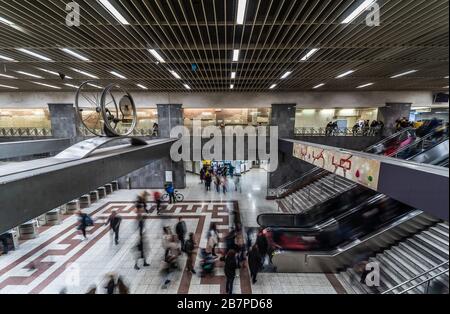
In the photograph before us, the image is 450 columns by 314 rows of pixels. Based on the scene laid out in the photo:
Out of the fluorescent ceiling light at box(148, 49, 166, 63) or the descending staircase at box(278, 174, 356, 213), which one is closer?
the fluorescent ceiling light at box(148, 49, 166, 63)

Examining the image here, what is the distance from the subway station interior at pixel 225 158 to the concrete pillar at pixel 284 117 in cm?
213

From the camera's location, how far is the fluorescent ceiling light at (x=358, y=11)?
460cm

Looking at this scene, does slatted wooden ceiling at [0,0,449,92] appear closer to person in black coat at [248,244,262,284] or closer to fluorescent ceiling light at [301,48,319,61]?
fluorescent ceiling light at [301,48,319,61]

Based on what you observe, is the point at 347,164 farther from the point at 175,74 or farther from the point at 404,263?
the point at 175,74

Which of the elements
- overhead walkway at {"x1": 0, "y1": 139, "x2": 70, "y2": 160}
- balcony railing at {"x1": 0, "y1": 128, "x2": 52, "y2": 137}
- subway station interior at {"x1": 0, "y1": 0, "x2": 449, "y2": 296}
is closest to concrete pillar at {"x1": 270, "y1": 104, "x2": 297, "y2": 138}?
subway station interior at {"x1": 0, "y1": 0, "x2": 449, "y2": 296}

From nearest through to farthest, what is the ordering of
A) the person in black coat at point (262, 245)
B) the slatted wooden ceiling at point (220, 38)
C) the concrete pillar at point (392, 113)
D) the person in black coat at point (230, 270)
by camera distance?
the slatted wooden ceiling at point (220, 38)
the person in black coat at point (230, 270)
the person in black coat at point (262, 245)
the concrete pillar at point (392, 113)

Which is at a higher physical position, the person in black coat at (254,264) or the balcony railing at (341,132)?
the balcony railing at (341,132)

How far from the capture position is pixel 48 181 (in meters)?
3.35

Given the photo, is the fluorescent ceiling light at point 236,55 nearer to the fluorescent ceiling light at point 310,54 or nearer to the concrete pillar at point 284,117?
the fluorescent ceiling light at point 310,54

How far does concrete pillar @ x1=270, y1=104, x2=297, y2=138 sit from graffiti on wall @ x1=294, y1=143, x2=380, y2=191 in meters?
6.87

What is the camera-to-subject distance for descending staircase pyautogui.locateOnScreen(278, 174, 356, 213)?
1010 cm

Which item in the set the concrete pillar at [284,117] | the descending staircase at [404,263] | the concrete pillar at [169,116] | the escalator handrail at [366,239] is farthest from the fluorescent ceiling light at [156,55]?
the concrete pillar at [284,117]

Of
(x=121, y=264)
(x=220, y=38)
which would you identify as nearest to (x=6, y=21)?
(x=220, y=38)

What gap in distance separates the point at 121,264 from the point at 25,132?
1672 centimetres
